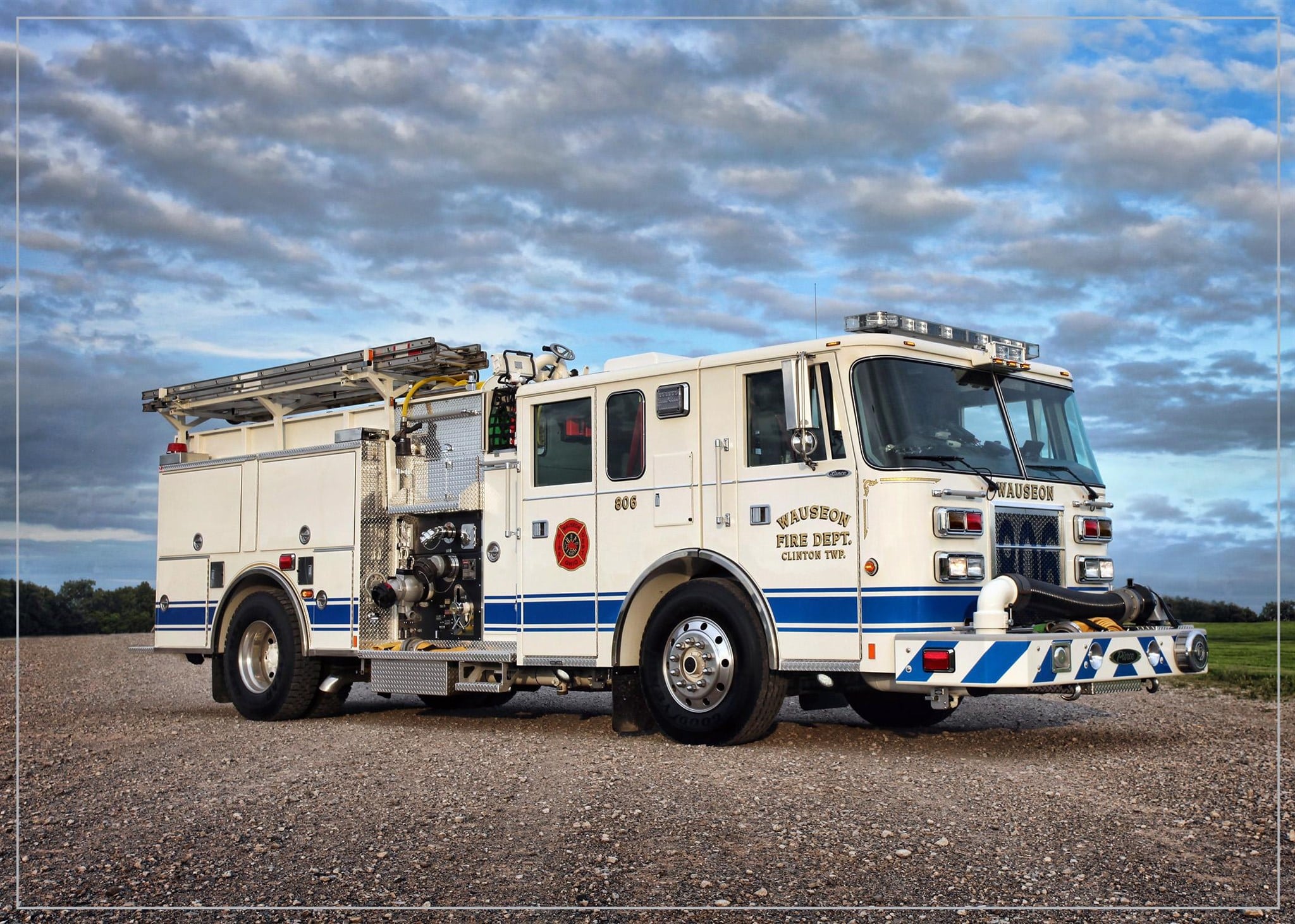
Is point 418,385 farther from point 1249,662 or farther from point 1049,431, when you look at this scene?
point 1249,662

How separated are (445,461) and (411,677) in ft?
6.44

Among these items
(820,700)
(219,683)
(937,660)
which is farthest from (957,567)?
(219,683)

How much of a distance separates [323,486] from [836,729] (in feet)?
17.6

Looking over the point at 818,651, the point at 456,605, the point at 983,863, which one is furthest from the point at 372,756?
the point at 983,863

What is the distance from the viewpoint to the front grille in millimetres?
9531

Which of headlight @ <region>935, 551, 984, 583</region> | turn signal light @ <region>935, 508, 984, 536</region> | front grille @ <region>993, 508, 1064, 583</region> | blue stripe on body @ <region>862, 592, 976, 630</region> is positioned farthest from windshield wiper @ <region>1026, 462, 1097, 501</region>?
blue stripe on body @ <region>862, 592, 976, 630</region>

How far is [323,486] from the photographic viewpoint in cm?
1295

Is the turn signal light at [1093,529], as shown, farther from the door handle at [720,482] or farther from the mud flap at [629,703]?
the mud flap at [629,703]

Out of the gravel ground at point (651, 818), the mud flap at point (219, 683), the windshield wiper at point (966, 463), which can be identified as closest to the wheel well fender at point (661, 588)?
the gravel ground at point (651, 818)

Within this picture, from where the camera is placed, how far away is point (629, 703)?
10742 mm

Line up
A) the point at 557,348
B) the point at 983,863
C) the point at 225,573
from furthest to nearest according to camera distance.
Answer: the point at 225,573
the point at 557,348
the point at 983,863

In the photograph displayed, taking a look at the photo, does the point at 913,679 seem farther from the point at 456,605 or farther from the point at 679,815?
the point at 456,605

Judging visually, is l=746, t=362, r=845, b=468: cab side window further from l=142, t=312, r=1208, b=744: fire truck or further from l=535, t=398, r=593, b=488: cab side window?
l=535, t=398, r=593, b=488: cab side window

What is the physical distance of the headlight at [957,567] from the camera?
9.03 meters
